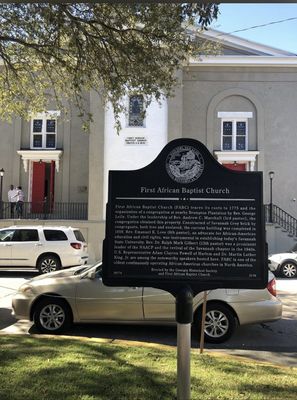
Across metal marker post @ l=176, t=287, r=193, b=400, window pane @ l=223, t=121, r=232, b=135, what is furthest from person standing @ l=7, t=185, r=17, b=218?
metal marker post @ l=176, t=287, r=193, b=400

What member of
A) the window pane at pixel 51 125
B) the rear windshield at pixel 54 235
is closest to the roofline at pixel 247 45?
the window pane at pixel 51 125

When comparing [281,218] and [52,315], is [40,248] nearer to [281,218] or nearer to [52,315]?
[52,315]

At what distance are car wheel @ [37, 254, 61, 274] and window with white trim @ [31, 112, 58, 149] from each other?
1151cm

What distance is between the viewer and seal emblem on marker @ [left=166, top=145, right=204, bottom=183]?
4.36 meters

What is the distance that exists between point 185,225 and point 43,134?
2517 cm

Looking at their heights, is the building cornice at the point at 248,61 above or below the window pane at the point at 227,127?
above

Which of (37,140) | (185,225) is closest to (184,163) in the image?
(185,225)

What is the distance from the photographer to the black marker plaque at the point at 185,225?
13.9 feet

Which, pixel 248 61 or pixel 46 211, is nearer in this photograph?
pixel 46 211

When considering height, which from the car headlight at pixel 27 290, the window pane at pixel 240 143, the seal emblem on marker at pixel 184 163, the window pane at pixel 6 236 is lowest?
the car headlight at pixel 27 290

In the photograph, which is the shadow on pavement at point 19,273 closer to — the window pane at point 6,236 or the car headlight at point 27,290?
the window pane at point 6,236

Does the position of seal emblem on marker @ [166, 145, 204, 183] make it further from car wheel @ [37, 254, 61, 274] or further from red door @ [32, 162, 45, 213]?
red door @ [32, 162, 45, 213]

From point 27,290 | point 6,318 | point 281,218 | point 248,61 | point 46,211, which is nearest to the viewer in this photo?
point 27,290

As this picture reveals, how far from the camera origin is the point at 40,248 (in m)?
18.1
